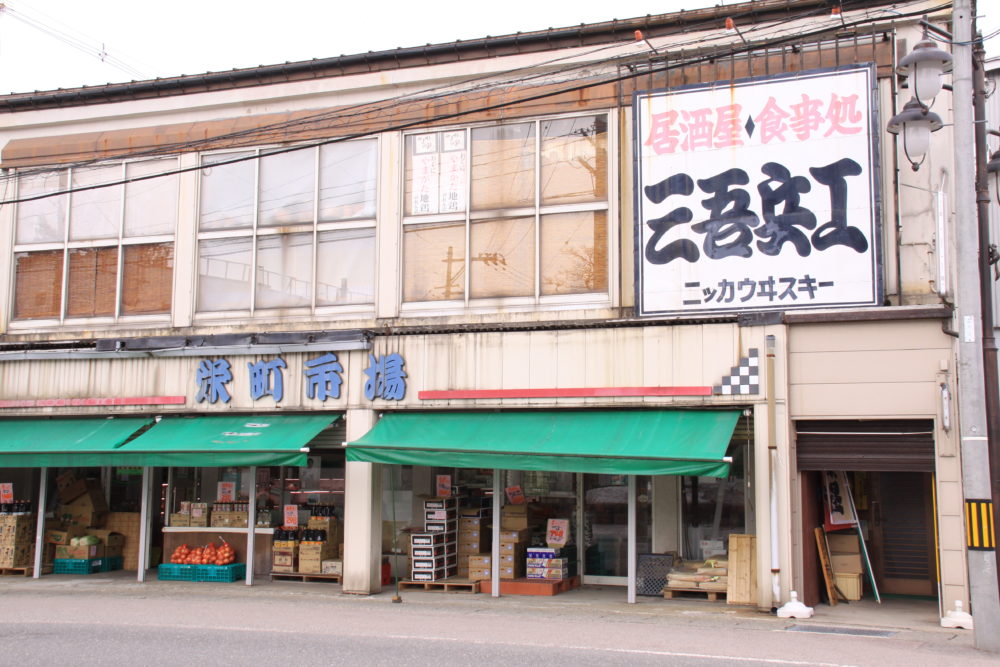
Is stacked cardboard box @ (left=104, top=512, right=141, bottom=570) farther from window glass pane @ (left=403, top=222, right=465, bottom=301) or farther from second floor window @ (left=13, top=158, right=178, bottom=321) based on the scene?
window glass pane @ (left=403, top=222, right=465, bottom=301)

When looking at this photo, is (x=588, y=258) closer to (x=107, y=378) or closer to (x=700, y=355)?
(x=700, y=355)

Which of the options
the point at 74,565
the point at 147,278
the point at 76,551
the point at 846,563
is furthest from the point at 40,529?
the point at 846,563

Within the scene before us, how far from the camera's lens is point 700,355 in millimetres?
13828

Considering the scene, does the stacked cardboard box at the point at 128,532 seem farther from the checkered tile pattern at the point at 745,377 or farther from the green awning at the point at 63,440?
the checkered tile pattern at the point at 745,377

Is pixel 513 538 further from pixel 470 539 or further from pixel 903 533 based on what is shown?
pixel 903 533

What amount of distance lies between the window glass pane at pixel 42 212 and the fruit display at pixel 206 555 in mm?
6265

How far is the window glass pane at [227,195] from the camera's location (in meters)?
17.1

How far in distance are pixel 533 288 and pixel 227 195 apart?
5887 millimetres

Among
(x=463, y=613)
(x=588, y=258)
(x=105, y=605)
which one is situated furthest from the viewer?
(x=588, y=258)

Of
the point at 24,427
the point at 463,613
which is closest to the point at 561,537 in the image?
the point at 463,613

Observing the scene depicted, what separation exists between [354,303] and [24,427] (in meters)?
6.47

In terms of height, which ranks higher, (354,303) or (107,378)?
(354,303)

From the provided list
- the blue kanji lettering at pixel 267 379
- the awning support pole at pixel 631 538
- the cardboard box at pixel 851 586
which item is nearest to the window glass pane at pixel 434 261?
the blue kanji lettering at pixel 267 379

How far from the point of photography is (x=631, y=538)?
14500mm
